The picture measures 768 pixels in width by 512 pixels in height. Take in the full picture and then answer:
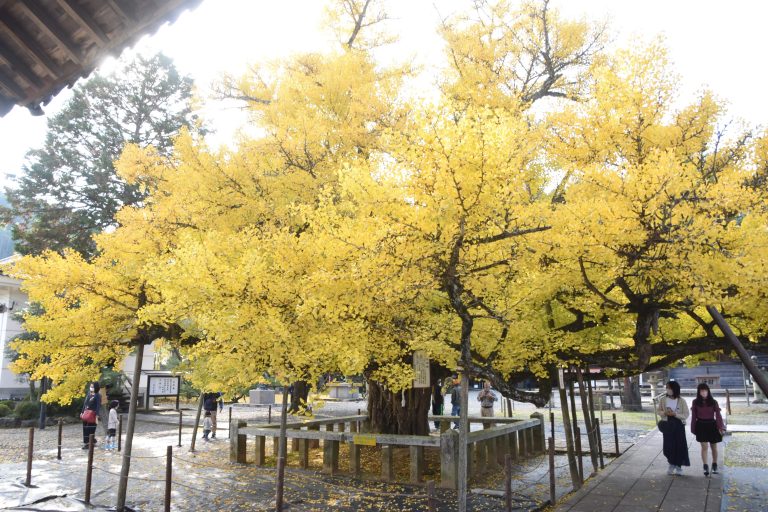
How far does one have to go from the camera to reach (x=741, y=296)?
692 centimetres

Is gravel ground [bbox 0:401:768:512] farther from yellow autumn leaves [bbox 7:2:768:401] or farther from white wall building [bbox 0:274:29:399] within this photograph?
white wall building [bbox 0:274:29:399]

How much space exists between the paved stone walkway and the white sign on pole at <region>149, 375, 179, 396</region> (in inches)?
731

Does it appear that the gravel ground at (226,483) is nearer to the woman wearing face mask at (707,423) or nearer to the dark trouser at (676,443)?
the dark trouser at (676,443)

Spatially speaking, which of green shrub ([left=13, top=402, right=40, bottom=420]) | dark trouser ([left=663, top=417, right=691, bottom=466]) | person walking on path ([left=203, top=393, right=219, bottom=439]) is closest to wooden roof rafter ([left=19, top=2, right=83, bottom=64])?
dark trouser ([left=663, top=417, right=691, bottom=466])

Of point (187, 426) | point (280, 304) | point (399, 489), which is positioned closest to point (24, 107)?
point (280, 304)

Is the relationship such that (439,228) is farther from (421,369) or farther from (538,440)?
(538,440)

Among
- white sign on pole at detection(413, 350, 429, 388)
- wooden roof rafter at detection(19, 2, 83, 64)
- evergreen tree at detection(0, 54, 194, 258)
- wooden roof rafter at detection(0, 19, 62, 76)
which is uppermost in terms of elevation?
evergreen tree at detection(0, 54, 194, 258)

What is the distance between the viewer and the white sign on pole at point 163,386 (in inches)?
867

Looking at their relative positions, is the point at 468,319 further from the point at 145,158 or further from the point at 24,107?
the point at 145,158

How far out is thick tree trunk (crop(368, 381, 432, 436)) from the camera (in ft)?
40.9

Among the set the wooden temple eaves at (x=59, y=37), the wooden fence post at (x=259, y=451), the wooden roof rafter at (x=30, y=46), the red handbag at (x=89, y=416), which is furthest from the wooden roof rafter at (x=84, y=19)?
the red handbag at (x=89, y=416)

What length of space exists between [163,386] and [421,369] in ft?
59.0

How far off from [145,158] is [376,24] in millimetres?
6870

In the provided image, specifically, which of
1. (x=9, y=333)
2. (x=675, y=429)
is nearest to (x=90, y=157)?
(x=9, y=333)
